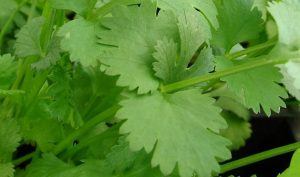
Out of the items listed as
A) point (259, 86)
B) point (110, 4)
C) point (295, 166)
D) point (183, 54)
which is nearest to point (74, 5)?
point (110, 4)

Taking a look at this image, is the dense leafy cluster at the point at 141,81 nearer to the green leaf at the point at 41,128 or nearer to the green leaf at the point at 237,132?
the green leaf at the point at 41,128

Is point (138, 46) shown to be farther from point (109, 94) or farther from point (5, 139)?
point (5, 139)

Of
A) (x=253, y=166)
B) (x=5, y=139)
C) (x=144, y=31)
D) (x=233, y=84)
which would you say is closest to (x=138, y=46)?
(x=144, y=31)

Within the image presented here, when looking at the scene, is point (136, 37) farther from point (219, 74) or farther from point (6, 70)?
point (6, 70)

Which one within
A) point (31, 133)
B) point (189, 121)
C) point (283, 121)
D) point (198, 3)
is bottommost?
point (283, 121)

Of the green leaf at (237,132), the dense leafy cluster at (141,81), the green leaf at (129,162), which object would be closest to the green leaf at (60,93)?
the dense leafy cluster at (141,81)

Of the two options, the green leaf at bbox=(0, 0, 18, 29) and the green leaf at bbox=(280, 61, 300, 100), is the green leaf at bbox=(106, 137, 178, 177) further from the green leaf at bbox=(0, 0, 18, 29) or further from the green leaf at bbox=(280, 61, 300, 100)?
the green leaf at bbox=(0, 0, 18, 29)
